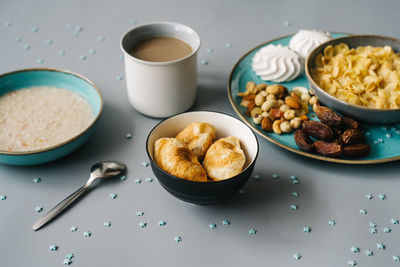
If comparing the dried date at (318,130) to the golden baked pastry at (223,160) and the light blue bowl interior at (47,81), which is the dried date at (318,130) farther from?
the light blue bowl interior at (47,81)

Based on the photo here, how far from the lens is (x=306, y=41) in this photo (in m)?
1.37

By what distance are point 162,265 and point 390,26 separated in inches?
47.9

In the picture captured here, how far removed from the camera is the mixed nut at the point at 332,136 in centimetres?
107

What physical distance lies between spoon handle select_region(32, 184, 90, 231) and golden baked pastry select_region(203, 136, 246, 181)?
0.95ft

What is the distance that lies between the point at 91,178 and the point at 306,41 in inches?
30.0

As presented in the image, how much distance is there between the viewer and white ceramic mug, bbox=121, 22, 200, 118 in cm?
115

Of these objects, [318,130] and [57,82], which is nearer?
[318,130]

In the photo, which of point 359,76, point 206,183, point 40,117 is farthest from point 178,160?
point 359,76

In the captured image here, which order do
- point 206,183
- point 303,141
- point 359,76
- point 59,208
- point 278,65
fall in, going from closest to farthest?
point 206,183 → point 59,208 → point 303,141 → point 359,76 → point 278,65

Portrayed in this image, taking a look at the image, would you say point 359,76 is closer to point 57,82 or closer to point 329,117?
point 329,117

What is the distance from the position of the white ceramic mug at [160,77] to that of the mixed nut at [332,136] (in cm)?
32

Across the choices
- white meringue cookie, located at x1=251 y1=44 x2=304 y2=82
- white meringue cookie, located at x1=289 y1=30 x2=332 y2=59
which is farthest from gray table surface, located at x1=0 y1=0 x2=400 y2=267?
white meringue cookie, located at x1=289 y1=30 x2=332 y2=59

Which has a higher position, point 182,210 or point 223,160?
point 223,160

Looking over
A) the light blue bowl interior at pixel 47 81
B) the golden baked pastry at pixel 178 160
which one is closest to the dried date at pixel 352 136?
the golden baked pastry at pixel 178 160
